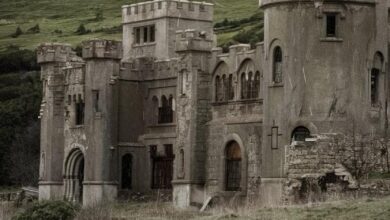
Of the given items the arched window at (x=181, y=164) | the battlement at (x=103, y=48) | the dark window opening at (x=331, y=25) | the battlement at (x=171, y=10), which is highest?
the battlement at (x=171, y=10)

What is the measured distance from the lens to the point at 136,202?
68688mm

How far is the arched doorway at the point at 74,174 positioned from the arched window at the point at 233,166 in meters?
10.5

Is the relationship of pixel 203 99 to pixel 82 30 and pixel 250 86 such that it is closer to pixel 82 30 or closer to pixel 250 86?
pixel 250 86

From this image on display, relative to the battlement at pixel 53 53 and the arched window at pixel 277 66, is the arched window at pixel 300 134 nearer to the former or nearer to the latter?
the arched window at pixel 277 66

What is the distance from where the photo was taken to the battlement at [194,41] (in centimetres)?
6525

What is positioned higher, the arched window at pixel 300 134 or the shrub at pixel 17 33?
the shrub at pixel 17 33

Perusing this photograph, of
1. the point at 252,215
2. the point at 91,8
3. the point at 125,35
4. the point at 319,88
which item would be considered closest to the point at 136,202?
the point at 125,35

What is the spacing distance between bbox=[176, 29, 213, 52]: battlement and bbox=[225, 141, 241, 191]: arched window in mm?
4542

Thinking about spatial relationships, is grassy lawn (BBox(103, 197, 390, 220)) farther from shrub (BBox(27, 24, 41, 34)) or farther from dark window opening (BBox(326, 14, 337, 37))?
shrub (BBox(27, 24, 41, 34))

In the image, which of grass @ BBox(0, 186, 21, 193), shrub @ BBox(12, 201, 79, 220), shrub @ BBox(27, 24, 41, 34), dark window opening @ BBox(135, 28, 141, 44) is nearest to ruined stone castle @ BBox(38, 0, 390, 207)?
dark window opening @ BBox(135, 28, 141, 44)

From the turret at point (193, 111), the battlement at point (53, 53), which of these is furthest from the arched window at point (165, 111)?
the battlement at point (53, 53)

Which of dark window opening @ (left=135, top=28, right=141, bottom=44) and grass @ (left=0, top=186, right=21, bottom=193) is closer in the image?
dark window opening @ (left=135, top=28, right=141, bottom=44)

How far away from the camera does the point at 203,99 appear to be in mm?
66062

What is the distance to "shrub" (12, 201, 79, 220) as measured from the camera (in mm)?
56906
